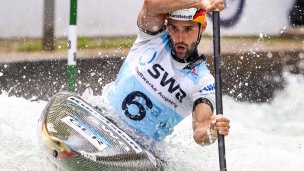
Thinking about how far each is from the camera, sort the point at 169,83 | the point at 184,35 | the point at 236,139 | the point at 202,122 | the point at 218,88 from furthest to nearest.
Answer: the point at 236,139 → the point at 169,83 → the point at 184,35 → the point at 202,122 → the point at 218,88

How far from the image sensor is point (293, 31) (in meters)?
9.76

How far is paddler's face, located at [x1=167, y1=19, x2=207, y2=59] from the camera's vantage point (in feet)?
17.0

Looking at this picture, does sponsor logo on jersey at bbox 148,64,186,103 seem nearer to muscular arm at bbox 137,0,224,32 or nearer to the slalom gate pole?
muscular arm at bbox 137,0,224,32

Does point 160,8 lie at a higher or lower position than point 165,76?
higher

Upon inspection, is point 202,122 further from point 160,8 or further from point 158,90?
point 160,8

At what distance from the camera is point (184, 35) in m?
5.18

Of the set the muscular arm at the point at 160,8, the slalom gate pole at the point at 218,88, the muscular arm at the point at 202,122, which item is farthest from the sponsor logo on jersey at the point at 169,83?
the slalom gate pole at the point at 218,88

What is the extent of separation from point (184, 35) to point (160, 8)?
266mm

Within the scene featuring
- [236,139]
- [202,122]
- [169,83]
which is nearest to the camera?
[202,122]

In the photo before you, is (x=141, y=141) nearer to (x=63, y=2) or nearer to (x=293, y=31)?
(x=63, y=2)

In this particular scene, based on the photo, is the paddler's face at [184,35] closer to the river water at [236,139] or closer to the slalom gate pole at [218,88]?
the slalom gate pole at [218,88]

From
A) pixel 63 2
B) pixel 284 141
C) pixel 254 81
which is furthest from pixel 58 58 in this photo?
pixel 284 141

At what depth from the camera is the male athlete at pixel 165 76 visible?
16.9 feet

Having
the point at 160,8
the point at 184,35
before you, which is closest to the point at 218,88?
the point at 184,35
